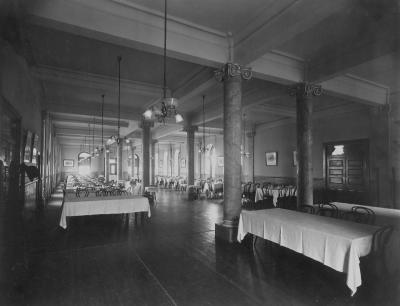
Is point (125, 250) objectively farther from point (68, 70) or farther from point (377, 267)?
point (68, 70)

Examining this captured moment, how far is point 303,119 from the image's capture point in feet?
20.4

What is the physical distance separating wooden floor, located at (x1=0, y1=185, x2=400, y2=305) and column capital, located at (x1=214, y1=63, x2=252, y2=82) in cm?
310

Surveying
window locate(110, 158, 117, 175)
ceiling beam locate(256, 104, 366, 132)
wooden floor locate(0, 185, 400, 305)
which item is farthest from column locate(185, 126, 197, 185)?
window locate(110, 158, 117, 175)

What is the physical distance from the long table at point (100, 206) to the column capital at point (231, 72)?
10.5 ft

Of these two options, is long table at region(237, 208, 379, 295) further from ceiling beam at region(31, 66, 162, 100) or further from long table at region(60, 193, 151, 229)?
ceiling beam at region(31, 66, 162, 100)

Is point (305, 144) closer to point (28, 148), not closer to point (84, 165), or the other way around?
point (28, 148)

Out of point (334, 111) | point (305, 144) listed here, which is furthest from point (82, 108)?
point (334, 111)

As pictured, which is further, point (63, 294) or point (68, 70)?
point (68, 70)

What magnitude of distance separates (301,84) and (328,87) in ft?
3.42

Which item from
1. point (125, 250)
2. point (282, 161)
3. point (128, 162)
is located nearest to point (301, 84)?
point (125, 250)

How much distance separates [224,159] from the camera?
5.17 meters

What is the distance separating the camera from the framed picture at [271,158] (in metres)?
12.4

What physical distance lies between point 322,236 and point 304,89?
395 centimetres

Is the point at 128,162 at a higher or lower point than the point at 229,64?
lower
